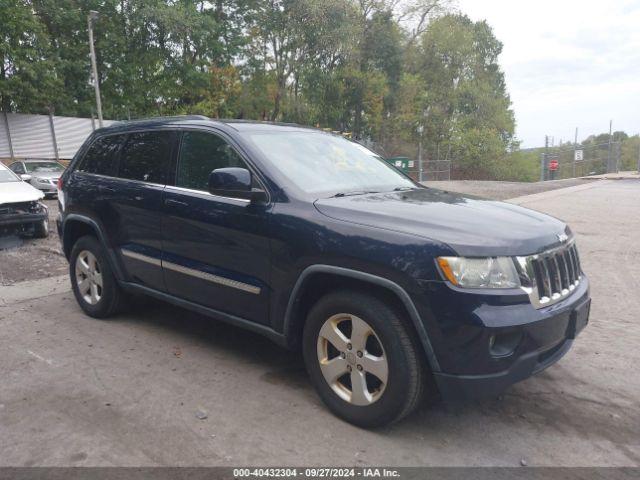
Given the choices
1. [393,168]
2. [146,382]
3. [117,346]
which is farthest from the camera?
[393,168]

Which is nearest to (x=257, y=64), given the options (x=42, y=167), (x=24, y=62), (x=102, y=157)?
(x=24, y=62)

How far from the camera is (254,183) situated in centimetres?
352

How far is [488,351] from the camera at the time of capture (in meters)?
2.62

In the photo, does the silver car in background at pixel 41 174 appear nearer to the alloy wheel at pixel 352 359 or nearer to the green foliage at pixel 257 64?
the green foliage at pixel 257 64

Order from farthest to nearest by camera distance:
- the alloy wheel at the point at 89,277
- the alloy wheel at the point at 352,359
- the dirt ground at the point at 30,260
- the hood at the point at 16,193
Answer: the hood at the point at 16,193
the dirt ground at the point at 30,260
the alloy wheel at the point at 89,277
the alloy wheel at the point at 352,359

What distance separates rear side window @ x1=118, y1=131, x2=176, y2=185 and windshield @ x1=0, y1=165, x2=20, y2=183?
594cm

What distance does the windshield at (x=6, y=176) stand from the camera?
9.26 m

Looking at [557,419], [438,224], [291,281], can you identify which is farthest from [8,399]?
[557,419]

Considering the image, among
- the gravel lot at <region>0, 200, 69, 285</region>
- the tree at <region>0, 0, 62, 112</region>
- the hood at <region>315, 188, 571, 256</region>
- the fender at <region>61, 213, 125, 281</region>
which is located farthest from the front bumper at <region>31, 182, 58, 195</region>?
the hood at <region>315, 188, 571, 256</region>

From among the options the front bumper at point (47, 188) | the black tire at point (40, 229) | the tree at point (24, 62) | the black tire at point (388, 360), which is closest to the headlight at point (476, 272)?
the black tire at point (388, 360)

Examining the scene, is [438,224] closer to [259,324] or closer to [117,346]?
[259,324]

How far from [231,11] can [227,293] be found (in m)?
30.1

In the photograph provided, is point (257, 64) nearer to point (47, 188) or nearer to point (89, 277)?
point (47, 188)

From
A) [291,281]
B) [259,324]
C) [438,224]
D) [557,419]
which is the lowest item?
[557,419]
